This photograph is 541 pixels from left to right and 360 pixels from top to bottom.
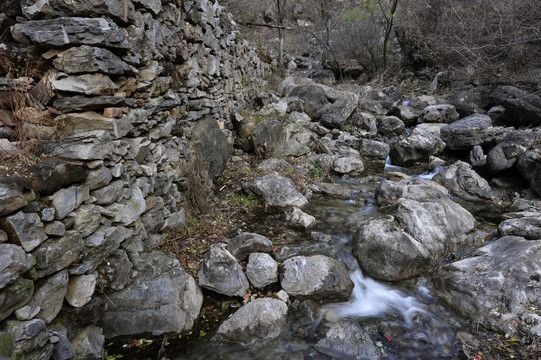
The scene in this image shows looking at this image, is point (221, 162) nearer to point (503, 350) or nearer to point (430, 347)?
point (430, 347)

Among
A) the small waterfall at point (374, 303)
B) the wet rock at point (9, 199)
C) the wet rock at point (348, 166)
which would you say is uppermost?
the wet rock at point (9, 199)

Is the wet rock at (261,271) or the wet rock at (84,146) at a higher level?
the wet rock at (84,146)

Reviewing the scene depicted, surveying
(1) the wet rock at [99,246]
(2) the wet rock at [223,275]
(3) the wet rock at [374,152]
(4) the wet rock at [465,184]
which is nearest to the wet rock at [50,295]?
(1) the wet rock at [99,246]

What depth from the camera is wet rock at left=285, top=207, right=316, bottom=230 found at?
5.63 metres

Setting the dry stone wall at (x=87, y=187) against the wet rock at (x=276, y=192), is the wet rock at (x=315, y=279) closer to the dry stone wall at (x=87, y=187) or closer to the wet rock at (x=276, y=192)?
the dry stone wall at (x=87, y=187)

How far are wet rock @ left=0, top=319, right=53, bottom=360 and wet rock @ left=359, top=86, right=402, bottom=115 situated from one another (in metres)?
12.0

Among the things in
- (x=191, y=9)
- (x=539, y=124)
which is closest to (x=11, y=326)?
(x=191, y=9)

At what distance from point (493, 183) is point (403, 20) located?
13177mm

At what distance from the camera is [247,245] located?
179 inches

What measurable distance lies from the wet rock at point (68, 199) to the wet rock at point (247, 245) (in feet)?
6.84

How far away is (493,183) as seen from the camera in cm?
773

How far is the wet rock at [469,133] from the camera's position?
8781 mm

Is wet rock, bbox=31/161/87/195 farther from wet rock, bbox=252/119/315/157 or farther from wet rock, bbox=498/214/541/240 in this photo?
wet rock, bbox=498/214/541/240

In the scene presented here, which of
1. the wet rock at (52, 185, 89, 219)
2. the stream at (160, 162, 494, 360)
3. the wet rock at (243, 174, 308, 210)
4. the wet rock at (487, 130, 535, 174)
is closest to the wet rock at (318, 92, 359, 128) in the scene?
the wet rock at (487, 130, 535, 174)
